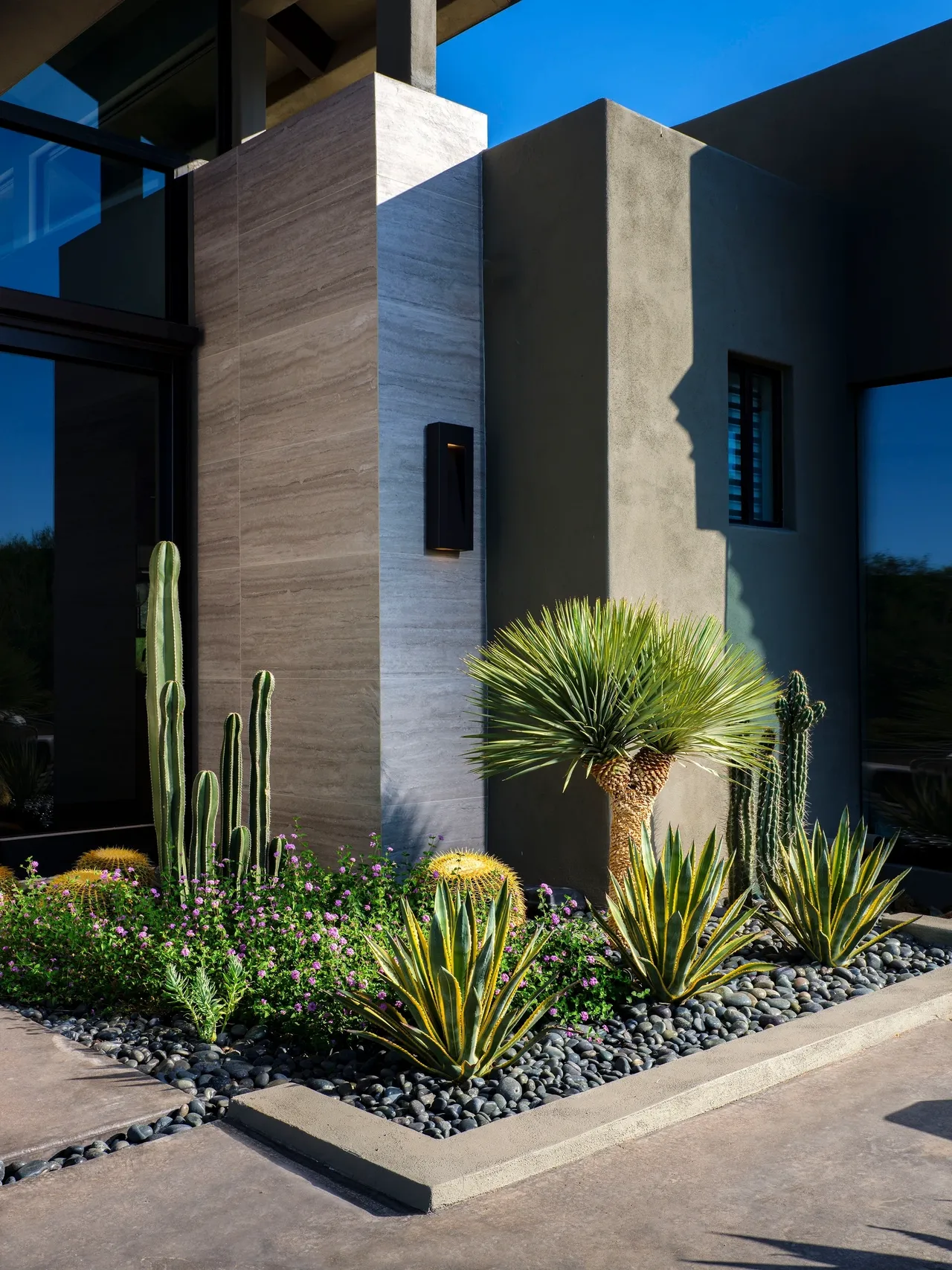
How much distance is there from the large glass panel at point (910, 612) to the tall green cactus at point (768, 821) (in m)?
1.72

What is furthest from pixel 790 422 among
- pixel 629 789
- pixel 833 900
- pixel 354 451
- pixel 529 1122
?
pixel 529 1122

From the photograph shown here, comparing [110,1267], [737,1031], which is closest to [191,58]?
[737,1031]

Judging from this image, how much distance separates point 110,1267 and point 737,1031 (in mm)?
2406

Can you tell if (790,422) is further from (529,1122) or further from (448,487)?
(529,1122)

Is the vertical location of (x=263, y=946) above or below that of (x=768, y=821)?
below

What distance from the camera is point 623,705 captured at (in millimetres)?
5125

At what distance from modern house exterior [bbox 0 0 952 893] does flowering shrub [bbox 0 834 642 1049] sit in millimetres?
971

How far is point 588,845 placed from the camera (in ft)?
19.7

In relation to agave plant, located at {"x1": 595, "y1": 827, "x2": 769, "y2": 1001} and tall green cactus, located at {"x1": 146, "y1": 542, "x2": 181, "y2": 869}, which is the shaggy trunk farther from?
tall green cactus, located at {"x1": 146, "y1": 542, "x2": 181, "y2": 869}

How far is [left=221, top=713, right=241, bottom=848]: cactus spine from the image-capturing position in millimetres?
5406

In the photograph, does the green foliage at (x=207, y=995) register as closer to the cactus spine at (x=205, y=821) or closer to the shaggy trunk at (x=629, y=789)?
the cactus spine at (x=205, y=821)

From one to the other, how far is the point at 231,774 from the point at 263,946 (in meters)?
1.06

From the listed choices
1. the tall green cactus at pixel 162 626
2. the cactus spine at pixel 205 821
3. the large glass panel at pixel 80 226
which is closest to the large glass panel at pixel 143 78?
the large glass panel at pixel 80 226

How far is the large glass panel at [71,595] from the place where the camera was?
6.67 meters
